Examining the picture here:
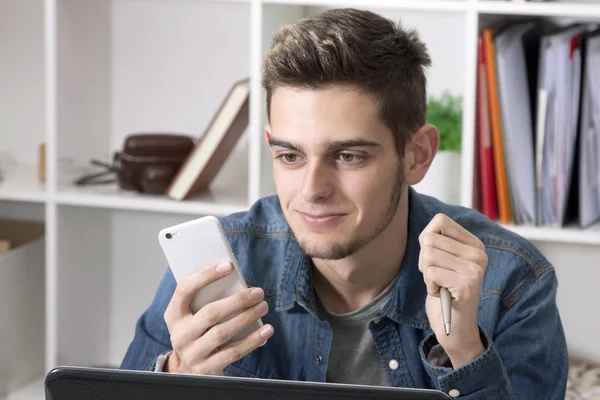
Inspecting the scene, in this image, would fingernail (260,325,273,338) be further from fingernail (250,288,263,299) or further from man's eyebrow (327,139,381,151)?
man's eyebrow (327,139,381,151)

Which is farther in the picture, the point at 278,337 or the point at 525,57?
the point at 525,57

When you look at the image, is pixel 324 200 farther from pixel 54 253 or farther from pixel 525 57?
pixel 54 253

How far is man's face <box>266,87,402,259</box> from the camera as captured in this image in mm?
1150

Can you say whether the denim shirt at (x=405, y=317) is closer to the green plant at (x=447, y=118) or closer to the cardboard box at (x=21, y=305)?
the green plant at (x=447, y=118)

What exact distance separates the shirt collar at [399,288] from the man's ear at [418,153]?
8cm

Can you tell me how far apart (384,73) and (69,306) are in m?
1.25

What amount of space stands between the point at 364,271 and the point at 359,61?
295mm

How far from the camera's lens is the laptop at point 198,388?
2.13 ft

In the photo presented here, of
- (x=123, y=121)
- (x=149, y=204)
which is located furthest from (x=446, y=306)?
(x=123, y=121)

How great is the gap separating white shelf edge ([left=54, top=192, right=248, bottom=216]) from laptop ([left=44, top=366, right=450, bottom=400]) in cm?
129

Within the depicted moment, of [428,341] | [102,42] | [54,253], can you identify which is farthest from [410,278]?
[102,42]

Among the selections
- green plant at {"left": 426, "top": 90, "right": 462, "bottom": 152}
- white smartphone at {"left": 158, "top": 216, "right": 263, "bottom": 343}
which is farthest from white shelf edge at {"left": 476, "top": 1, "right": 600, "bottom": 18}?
white smartphone at {"left": 158, "top": 216, "right": 263, "bottom": 343}

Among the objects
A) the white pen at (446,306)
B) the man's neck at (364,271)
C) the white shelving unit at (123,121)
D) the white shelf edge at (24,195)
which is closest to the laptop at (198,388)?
the white pen at (446,306)

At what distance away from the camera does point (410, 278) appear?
1286 millimetres
